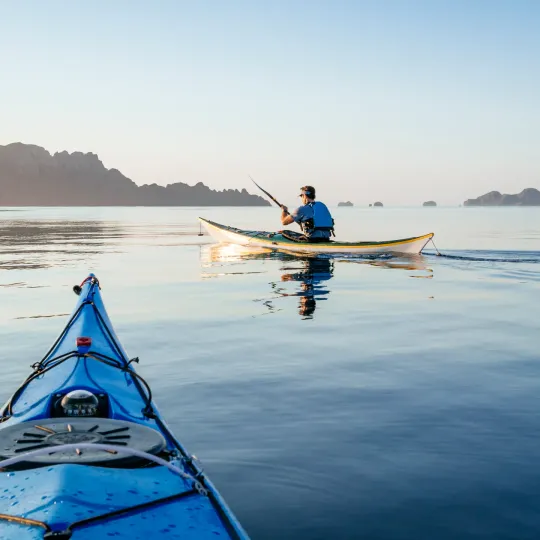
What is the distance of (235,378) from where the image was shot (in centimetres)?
920

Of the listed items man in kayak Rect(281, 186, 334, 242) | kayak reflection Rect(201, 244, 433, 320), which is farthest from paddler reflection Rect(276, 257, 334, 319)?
man in kayak Rect(281, 186, 334, 242)

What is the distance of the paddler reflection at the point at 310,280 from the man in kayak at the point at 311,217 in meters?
1.16

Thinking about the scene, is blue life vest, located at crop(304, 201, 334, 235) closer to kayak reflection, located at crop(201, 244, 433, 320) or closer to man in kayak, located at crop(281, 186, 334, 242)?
man in kayak, located at crop(281, 186, 334, 242)

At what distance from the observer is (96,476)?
3.66 m

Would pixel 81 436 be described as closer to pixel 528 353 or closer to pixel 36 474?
pixel 36 474

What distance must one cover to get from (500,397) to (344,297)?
9.41 metres

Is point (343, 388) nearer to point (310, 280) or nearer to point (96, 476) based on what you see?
point (96, 476)

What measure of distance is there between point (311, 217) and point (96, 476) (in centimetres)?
2339

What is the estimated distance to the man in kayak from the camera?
26.3 meters

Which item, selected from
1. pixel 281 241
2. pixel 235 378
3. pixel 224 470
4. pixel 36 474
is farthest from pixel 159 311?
pixel 281 241

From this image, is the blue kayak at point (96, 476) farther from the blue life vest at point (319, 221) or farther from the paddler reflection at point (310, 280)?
the blue life vest at point (319, 221)

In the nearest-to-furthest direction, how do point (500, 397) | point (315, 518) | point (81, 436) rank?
point (81, 436) → point (315, 518) → point (500, 397)

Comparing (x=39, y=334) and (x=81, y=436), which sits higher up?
(x=81, y=436)

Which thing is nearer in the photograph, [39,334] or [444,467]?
[444,467]
